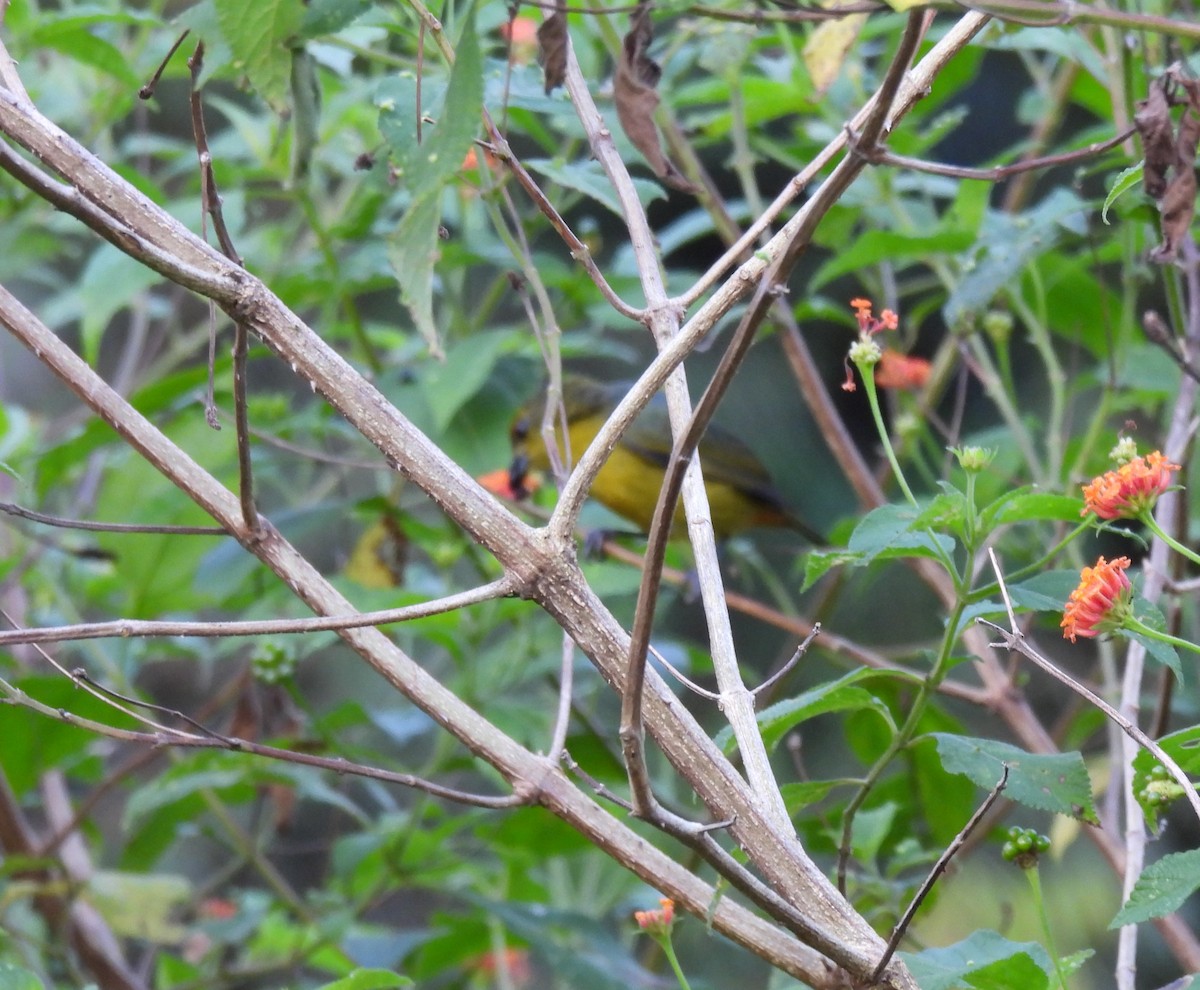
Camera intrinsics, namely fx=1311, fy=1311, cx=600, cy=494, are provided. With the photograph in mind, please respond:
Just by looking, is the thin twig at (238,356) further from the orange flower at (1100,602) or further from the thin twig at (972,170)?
the orange flower at (1100,602)

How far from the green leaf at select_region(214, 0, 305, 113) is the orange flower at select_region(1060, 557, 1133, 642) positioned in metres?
0.68

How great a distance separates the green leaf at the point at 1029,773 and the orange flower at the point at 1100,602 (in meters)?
0.15

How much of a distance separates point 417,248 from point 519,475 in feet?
9.17

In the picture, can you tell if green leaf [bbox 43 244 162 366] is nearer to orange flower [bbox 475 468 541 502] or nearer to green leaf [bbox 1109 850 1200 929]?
orange flower [bbox 475 468 541 502]

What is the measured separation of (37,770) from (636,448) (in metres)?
2.22

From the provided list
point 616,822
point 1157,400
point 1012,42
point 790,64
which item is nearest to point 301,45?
point 616,822

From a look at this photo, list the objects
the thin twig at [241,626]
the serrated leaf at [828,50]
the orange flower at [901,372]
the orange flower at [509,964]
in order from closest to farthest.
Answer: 1. the thin twig at [241,626]
2. the serrated leaf at [828,50]
3. the orange flower at [901,372]
4. the orange flower at [509,964]

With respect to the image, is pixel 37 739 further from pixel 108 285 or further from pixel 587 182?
pixel 587 182

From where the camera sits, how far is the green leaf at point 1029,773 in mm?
981

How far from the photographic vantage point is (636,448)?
13.0ft

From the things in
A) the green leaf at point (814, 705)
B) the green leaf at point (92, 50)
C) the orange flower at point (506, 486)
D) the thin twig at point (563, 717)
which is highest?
the green leaf at point (92, 50)

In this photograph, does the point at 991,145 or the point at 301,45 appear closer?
the point at 301,45

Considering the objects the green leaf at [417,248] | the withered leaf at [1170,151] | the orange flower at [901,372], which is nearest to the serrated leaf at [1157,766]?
the withered leaf at [1170,151]

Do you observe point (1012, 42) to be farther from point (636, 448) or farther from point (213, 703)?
point (636, 448)
